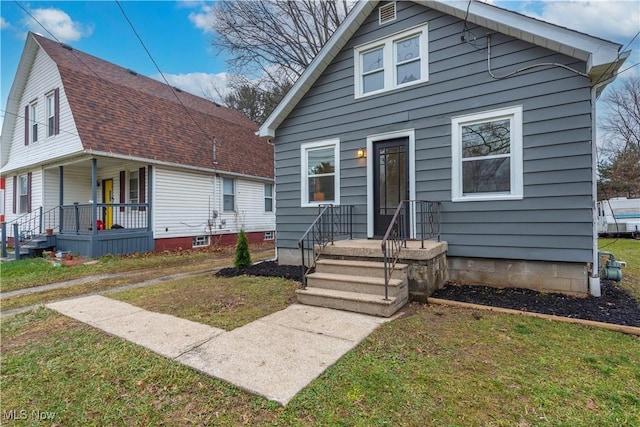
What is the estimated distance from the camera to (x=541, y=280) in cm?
491

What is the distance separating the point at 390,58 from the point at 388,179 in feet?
7.87

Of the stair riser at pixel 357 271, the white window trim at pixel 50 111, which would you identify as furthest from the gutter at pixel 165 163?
the stair riser at pixel 357 271

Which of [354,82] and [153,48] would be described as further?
[153,48]

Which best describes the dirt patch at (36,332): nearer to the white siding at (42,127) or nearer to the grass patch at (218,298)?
the grass patch at (218,298)

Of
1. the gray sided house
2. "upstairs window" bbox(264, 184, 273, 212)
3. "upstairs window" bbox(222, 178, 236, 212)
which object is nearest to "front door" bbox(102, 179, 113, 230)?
"upstairs window" bbox(222, 178, 236, 212)

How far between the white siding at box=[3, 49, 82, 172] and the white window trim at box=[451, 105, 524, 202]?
32.5 feet

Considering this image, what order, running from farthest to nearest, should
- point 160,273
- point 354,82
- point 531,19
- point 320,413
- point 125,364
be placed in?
point 160,273 → point 354,82 → point 531,19 → point 125,364 → point 320,413

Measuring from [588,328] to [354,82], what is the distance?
5659 millimetres

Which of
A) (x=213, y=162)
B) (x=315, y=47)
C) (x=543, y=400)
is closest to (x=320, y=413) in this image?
(x=543, y=400)

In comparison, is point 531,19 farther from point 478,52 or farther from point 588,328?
point 588,328

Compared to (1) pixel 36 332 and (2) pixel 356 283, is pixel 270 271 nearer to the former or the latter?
(2) pixel 356 283

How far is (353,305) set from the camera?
4.18 m

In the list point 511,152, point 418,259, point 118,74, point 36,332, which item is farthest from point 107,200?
point 511,152

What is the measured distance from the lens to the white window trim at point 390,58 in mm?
5852
